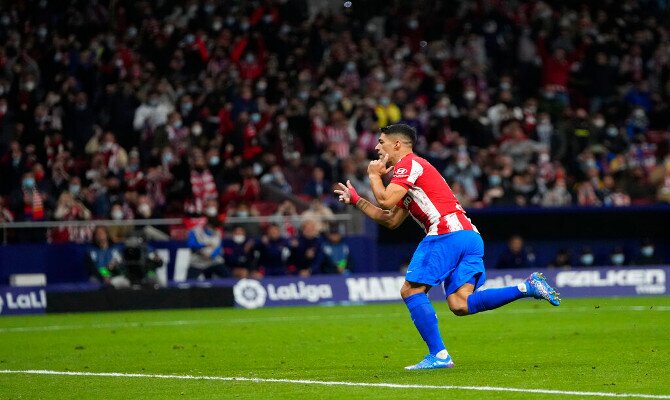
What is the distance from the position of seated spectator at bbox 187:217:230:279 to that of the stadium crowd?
692 millimetres

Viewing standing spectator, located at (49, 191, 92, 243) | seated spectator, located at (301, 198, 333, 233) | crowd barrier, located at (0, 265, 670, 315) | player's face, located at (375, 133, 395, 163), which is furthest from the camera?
seated spectator, located at (301, 198, 333, 233)

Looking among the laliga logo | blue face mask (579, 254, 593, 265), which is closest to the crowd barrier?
the laliga logo

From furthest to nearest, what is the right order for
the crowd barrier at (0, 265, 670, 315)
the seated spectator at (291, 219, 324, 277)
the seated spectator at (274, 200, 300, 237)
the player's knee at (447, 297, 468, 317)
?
the seated spectator at (274, 200, 300, 237)
the seated spectator at (291, 219, 324, 277)
the crowd barrier at (0, 265, 670, 315)
the player's knee at (447, 297, 468, 317)

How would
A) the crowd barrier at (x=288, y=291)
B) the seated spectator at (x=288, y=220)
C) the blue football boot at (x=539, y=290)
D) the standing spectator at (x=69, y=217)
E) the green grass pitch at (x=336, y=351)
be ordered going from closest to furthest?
the green grass pitch at (x=336, y=351)
the blue football boot at (x=539, y=290)
the crowd barrier at (x=288, y=291)
the standing spectator at (x=69, y=217)
the seated spectator at (x=288, y=220)

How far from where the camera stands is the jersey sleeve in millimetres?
10172

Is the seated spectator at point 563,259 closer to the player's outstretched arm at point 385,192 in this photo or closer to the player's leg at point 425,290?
the player's leg at point 425,290

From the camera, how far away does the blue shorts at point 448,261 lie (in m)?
10.1

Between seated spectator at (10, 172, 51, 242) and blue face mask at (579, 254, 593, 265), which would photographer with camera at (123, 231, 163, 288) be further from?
blue face mask at (579, 254, 593, 265)

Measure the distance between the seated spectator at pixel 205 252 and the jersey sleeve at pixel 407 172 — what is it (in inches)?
457

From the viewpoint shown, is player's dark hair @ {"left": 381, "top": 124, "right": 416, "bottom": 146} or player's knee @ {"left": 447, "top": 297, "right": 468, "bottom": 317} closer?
player's knee @ {"left": 447, "top": 297, "right": 468, "bottom": 317}

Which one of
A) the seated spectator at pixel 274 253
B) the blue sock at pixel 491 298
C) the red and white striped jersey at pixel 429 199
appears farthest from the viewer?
the seated spectator at pixel 274 253

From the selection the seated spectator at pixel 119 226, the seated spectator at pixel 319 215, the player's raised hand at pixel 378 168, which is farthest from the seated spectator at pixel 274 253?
the player's raised hand at pixel 378 168

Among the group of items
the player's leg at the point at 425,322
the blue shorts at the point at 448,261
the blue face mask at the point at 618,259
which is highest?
the blue shorts at the point at 448,261

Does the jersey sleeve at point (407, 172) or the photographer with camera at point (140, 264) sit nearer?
the jersey sleeve at point (407, 172)
